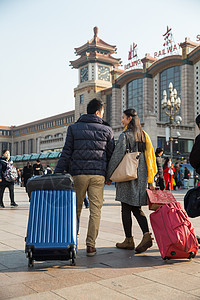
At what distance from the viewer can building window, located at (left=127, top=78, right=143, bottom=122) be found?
165ft

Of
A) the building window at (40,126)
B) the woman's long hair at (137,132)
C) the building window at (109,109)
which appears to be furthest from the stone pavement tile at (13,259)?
the building window at (40,126)

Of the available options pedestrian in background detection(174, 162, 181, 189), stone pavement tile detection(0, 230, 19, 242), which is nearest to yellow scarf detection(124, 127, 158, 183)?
stone pavement tile detection(0, 230, 19, 242)

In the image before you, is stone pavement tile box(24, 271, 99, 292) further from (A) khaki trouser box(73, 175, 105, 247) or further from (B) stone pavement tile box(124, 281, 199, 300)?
(A) khaki trouser box(73, 175, 105, 247)

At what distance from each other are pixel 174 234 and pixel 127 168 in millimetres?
925

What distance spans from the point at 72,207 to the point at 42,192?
14.0 inches

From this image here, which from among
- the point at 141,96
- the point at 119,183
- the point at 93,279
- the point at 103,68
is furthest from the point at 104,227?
the point at 103,68

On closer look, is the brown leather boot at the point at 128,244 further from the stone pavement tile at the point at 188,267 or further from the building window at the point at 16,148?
the building window at the point at 16,148

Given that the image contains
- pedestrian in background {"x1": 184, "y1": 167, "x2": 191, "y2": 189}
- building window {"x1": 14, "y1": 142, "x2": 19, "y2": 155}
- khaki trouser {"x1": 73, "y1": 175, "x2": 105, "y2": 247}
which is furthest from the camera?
building window {"x1": 14, "y1": 142, "x2": 19, "y2": 155}

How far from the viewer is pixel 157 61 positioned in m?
45.8

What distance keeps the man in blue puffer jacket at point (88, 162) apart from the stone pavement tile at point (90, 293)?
1.20m

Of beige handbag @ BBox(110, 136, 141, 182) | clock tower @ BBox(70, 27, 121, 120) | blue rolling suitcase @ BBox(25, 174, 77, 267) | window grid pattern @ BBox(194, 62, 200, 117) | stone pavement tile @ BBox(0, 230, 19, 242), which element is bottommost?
stone pavement tile @ BBox(0, 230, 19, 242)

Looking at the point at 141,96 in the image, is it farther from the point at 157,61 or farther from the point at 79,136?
the point at 79,136

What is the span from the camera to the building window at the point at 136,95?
50.3 metres

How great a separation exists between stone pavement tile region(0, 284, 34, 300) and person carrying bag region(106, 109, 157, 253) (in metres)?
1.67
